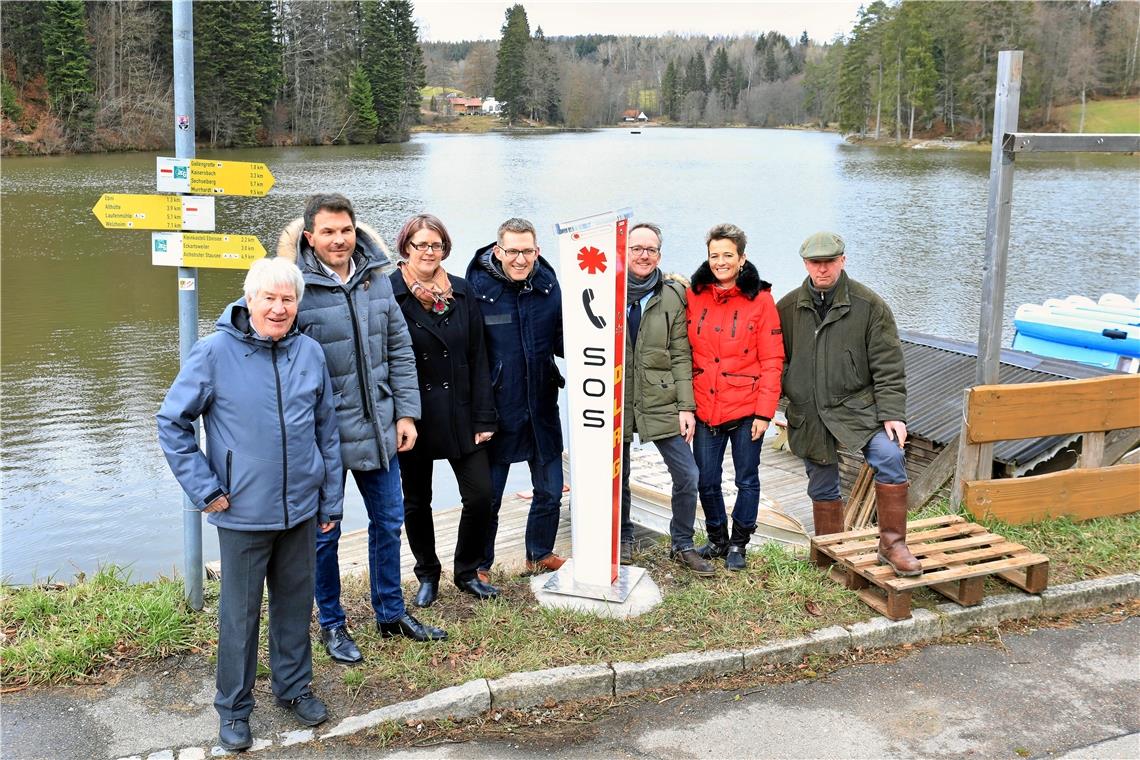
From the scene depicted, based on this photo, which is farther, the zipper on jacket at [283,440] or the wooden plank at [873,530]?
the wooden plank at [873,530]

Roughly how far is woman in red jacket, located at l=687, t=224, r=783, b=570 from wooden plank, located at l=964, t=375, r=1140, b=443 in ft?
4.75

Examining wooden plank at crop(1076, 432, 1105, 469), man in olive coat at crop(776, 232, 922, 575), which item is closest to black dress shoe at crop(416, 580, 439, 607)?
man in olive coat at crop(776, 232, 922, 575)

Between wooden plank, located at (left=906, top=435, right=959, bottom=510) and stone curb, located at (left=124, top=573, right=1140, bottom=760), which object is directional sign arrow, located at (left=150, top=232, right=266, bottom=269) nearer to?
stone curb, located at (left=124, top=573, right=1140, bottom=760)

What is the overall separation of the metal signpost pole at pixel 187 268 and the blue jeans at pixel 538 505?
1381mm

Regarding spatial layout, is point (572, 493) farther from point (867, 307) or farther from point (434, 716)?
point (867, 307)

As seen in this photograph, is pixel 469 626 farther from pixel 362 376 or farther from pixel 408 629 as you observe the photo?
pixel 362 376

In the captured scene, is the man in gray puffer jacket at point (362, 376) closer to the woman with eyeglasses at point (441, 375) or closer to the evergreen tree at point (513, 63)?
the woman with eyeglasses at point (441, 375)

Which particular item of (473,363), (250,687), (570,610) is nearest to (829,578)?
(570,610)

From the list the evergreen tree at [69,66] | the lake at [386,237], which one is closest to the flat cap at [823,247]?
the lake at [386,237]

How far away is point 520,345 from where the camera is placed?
4.72m

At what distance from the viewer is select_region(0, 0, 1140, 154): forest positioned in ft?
180

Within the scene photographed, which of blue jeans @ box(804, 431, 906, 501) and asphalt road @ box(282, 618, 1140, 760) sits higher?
blue jeans @ box(804, 431, 906, 501)

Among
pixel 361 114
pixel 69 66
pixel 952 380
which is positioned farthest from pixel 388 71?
pixel 952 380

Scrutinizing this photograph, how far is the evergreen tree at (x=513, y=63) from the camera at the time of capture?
103275mm
